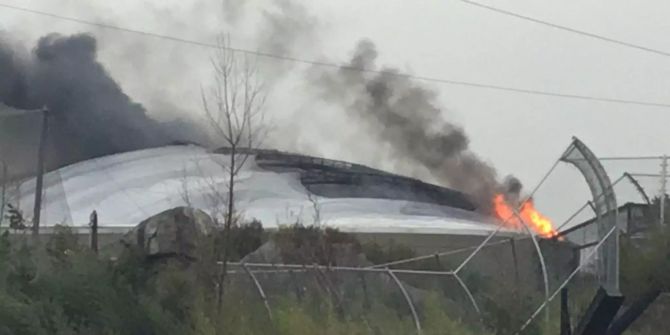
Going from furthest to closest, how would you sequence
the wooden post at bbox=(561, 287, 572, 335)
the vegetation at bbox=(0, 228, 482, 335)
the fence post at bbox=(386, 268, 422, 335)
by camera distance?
the fence post at bbox=(386, 268, 422, 335)
the wooden post at bbox=(561, 287, 572, 335)
the vegetation at bbox=(0, 228, 482, 335)

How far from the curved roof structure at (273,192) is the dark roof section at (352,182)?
1.8 inches

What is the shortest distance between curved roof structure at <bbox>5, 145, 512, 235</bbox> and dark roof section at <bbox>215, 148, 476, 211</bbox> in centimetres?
5

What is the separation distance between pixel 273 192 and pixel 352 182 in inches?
177

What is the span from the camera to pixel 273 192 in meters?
58.9

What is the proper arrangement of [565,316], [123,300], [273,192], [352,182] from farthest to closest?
[352,182] < [273,192] < [565,316] < [123,300]

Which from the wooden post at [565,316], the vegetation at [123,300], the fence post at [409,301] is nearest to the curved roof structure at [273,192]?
the fence post at [409,301]

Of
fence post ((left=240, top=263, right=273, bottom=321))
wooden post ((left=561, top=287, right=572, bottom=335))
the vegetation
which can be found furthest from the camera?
wooden post ((left=561, top=287, right=572, bottom=335))

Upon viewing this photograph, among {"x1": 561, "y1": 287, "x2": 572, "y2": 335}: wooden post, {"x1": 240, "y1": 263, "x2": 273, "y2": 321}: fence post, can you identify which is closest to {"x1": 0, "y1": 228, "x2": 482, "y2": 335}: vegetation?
{"x1": 240, "y1": 263, "x2": 273, "y2": 321}: fence post

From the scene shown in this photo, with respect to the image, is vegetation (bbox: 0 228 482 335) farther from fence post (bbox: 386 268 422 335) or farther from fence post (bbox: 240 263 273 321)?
fence post (bbox: 386 268 422 335)

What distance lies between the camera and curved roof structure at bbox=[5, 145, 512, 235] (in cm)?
5606

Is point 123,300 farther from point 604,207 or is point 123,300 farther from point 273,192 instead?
point 273,192

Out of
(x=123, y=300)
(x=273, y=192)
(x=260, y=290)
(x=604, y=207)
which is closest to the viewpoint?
(x=123, y=300)

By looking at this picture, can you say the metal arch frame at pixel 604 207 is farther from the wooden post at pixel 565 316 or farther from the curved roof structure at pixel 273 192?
the curved roof structure at pixel 273 192

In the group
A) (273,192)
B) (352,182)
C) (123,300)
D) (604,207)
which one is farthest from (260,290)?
(352,182)
